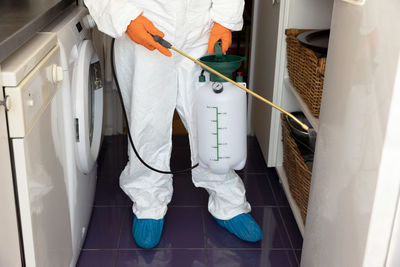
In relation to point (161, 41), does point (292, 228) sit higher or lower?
lower

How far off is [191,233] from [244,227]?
0.72 feet

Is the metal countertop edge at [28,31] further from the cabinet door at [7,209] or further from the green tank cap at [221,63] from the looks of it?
the green tank cap at [221,63]

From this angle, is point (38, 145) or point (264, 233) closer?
point (38, 145)

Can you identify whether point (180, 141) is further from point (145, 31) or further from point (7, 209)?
point (7, 209)

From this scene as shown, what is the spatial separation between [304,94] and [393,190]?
2.63 ft

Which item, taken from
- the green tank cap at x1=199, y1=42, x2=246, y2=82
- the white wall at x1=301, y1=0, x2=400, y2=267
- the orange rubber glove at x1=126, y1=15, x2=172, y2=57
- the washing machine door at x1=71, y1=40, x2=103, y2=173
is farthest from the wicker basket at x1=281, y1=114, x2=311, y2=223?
the washing machine door at x1=71, y1=40, x2=103, y2=173

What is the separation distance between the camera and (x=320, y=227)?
4.55 ft

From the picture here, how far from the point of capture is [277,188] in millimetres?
2307

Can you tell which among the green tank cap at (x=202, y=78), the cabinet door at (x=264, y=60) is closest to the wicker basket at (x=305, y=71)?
the cabinet door at (x=264, y=60)

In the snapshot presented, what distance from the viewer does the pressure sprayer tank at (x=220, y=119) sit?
5.23 ft

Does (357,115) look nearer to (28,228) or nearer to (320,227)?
(320,227)

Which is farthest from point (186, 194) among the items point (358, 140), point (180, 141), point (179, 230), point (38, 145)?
point (358, 140)

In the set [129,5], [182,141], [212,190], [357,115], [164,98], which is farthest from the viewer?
[182,141]

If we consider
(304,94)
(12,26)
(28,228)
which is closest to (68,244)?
(28,228)
